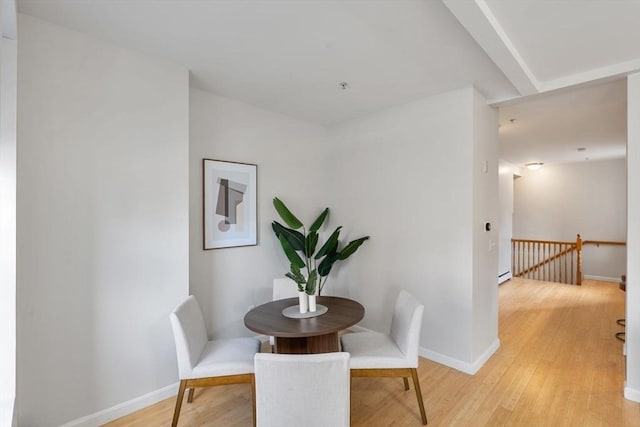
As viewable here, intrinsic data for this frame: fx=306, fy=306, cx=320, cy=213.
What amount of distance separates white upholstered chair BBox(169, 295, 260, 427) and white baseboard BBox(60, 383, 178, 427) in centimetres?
36

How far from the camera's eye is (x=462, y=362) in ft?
9.02

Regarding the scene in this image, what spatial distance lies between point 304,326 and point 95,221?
1542mm

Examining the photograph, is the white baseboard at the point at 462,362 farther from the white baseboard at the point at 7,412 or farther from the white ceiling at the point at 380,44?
the white baseboard at the point at 7,412

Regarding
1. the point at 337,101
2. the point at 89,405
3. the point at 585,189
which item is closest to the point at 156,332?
the point at 89,405

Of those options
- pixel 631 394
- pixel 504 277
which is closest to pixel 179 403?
pixel 631 394

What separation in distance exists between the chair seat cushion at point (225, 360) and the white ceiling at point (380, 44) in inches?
83.0

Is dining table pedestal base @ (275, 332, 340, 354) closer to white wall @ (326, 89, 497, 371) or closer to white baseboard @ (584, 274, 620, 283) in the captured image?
white wall @ (326, 89, 497, 371)

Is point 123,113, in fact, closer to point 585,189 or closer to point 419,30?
point 419,30

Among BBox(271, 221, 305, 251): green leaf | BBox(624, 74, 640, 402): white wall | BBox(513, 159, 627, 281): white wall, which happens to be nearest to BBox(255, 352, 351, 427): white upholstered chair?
BBox(271, 221, 305, 251): green leaf

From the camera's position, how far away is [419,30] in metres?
1.88

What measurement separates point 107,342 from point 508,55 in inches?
128

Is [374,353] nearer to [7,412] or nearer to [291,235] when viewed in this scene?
[291,235]

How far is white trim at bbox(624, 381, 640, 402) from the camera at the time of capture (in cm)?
224

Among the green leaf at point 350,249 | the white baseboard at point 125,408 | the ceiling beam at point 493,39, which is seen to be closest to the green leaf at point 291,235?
the green leaf at point 350,249
